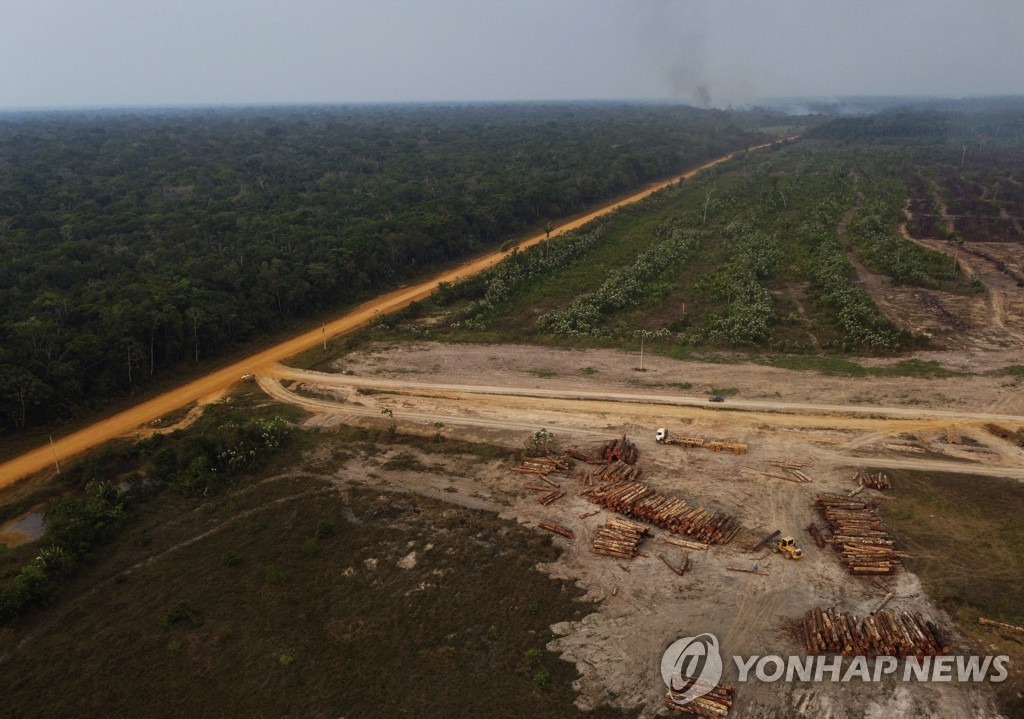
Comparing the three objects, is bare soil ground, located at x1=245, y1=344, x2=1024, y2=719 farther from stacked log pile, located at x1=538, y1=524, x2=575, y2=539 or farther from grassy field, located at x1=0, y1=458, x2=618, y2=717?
grassy field, located at x1=0, y1=458, x2=618, y2=717

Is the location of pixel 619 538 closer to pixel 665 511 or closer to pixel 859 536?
pixel 665 511

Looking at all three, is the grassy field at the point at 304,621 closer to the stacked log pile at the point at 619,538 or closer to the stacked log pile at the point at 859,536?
the stacked log pile at the point at 619,538

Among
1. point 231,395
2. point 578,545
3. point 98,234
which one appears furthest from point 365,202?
point 578,545

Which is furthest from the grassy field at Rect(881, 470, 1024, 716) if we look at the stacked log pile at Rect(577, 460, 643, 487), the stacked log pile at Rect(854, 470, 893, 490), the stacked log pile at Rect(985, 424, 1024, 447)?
the stacked log pile at Rect(577, 460, 643, 487)

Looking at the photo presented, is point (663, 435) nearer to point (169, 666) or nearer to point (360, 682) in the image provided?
point (360, 682)

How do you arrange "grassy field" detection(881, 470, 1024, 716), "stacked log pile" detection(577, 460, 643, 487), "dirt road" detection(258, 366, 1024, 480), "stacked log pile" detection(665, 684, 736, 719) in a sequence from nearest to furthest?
"stacked log pile" detection(665, 684, 736, 719), "grassy field" detection(881, 470, 1024, 716), "stacked log pile" detection(577, 460, 643, 487), "dirt road" detection(258, 366, 1024, 480)

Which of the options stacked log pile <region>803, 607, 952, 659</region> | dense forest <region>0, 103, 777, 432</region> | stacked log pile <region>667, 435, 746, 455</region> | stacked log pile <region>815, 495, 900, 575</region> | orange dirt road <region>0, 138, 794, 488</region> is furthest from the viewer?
dense forest <region>0, 103, 777, 432</region>
